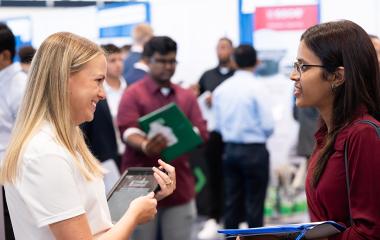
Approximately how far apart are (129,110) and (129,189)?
196 centimetres

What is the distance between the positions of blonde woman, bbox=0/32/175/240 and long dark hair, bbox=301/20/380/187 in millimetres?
614

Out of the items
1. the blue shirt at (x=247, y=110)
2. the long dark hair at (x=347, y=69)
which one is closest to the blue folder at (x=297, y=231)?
the long dark hair at (x=347, y=69)

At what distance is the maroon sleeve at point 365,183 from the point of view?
196 cm

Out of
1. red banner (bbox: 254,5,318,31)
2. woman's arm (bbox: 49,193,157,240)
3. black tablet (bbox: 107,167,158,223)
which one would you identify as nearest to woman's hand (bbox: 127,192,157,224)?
woman's arm (bbox: 49,193,157,240)

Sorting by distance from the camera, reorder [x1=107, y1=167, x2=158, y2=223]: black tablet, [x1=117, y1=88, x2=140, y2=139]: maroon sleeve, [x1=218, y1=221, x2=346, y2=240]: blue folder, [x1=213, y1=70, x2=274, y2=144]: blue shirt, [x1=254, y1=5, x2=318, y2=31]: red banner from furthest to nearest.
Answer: [x1=254, y1=5, x2=318, y2=31]: red banner < [x1=213, y1=70, x2=274, y2=144]: blue shirt < [x1=117, y1=88, x2=140, y2=139]: maroon sleeve < [x1=107, y1=167, x2=158, y2=223]: black tablet < [x1=218, y1=221, x2=346, y2=240]: blue folder

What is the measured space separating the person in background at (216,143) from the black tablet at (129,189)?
185 inches

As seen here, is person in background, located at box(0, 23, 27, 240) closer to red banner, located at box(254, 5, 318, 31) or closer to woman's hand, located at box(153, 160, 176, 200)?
woman's hand, located at box(153, 160, 176, 200)

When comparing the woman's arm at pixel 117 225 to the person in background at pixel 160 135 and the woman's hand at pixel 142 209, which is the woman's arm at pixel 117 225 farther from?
the person in background at pixel 160 135

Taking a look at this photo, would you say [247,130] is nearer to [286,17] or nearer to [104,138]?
[286,17]

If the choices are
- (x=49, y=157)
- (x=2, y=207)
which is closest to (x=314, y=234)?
(x=49, y=157)

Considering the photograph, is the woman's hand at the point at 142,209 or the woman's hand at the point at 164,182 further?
the woman's hand at the point at 164,182

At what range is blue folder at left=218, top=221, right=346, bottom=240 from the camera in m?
1.90

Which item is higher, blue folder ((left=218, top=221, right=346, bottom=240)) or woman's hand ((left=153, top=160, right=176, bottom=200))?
Answer: woman's hand ((left=153, top=160, right=176, bottom=200))

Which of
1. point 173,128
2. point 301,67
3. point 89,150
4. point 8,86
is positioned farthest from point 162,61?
point 301,67
